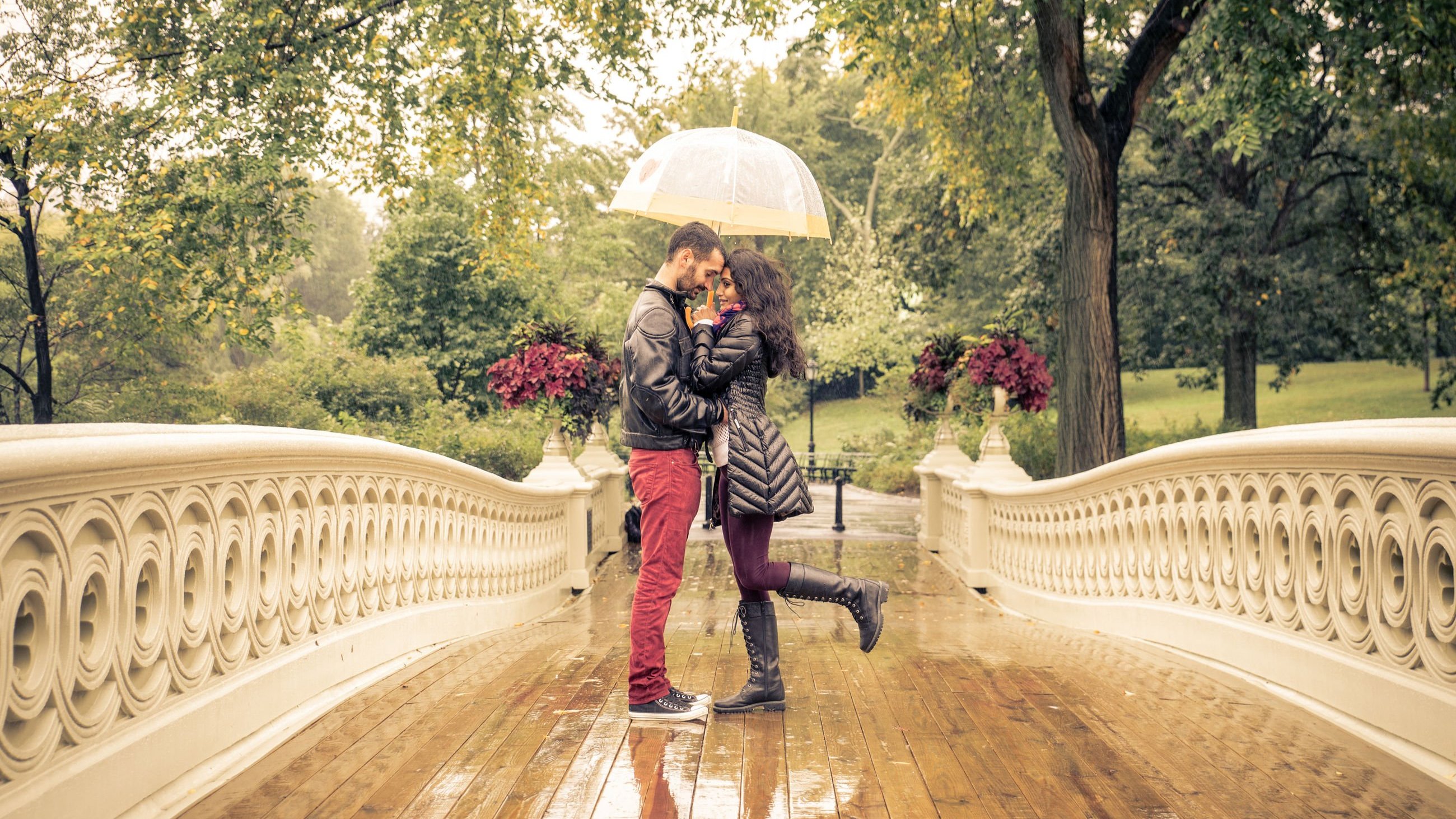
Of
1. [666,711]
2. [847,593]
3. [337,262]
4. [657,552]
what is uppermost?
[337,262]

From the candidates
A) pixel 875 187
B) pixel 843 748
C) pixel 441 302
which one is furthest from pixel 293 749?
pixel 875 187

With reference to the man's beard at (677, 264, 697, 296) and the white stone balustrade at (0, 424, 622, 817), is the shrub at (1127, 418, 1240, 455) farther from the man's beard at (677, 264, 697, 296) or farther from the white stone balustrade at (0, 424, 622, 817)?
the man's beard at (677, 264, 697, 296)

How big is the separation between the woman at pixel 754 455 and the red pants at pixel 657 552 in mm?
165

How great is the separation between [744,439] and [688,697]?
108 cm

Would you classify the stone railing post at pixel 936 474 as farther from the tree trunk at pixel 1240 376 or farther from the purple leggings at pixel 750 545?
the tree trunk at pixel 1240 376

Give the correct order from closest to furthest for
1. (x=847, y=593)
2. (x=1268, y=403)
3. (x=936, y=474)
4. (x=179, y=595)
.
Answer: (x=179, y=595), (x=847, y=593), (x=936, y=474), (x=1268, y=403)

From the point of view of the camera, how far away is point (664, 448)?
14.8 feet

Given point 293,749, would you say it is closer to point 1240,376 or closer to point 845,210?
point 1240,376

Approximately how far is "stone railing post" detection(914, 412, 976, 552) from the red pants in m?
9.58

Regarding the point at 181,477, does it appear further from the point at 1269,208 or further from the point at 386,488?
the point at 1269,208

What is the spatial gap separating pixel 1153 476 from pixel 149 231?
1110 centimetres

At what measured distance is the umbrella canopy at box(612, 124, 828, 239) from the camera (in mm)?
5766

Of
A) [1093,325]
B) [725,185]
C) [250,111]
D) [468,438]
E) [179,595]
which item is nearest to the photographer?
[179,595]

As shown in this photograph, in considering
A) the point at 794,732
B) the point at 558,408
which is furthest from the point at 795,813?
the point at 558,408
